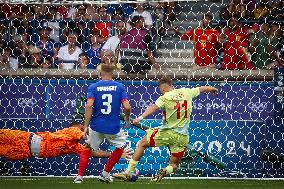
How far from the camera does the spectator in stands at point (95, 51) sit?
56.4 ft

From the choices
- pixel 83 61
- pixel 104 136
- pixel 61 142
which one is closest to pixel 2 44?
pixel 83 61

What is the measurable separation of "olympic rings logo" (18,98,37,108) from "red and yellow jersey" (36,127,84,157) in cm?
167

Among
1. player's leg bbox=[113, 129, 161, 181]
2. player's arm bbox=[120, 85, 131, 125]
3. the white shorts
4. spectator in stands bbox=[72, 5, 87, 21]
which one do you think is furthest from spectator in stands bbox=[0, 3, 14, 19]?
player's leg bbox=[113, 129, 161, 181]

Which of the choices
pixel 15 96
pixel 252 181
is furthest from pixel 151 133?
pixel 15 96

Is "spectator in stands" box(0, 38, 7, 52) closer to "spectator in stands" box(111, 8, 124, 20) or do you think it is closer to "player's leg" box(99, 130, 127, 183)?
"spectator in stands" box(111, 8, 124, 20)

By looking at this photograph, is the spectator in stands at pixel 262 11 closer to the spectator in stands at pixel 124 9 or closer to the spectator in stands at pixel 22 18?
the spectator in stands at pixel 124 9

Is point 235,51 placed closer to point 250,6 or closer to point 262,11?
point 262,11

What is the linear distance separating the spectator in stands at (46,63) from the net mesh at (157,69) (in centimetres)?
2

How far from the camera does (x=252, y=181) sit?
46.9 ft

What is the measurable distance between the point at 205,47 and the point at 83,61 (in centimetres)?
243

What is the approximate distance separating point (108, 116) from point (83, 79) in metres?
3.78

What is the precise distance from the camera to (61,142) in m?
14.5

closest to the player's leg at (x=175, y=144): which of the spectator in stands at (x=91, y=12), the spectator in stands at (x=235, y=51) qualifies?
the spectator in stands at (x=235, y=51)

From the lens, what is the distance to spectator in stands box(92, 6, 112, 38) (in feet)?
59.2
